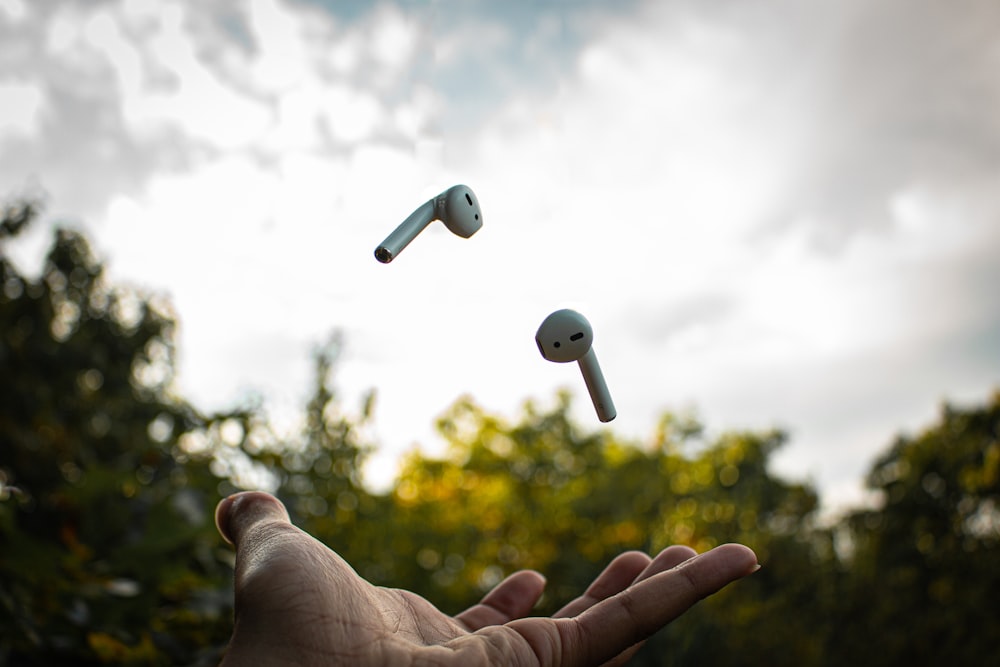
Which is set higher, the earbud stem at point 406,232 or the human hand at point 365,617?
the earbud stem at point 406,232

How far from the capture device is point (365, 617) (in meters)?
1.05

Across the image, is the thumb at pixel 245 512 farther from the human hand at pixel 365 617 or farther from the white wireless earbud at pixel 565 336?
the white wireless earbud at pixel 565 336

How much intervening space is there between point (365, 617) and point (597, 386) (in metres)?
0.57

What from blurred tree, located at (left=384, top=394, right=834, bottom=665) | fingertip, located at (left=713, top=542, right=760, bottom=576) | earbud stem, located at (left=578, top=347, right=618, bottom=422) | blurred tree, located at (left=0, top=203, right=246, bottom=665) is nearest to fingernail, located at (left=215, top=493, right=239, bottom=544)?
blurred tree, located at (left=0, top=203, right=246, bottom=665)

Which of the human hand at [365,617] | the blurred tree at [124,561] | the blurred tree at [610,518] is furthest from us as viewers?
the blurred tree at [610,518]

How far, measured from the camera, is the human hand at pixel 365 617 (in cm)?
92

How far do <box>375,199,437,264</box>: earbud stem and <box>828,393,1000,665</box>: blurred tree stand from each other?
476 centimetres

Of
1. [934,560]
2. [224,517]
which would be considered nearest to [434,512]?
[934,560]

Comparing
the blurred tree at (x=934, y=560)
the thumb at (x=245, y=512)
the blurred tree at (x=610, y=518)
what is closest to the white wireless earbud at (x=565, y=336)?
the thumb at (x=245, y=512)

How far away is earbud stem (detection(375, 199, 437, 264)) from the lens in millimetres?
1075

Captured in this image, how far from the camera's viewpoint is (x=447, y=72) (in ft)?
4.71

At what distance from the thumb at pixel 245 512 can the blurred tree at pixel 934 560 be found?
483 cm

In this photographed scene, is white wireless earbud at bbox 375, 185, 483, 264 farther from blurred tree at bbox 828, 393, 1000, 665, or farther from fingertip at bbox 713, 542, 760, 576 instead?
blurred tree at bbox 828, 393, 1000, 665

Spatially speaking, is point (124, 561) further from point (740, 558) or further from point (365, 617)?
point (740, 558)
